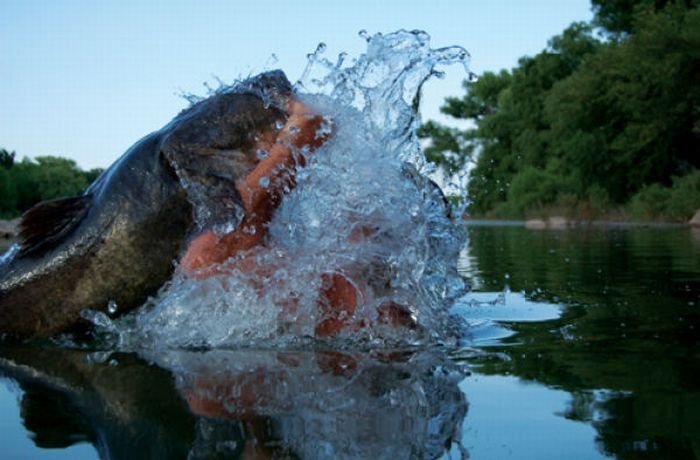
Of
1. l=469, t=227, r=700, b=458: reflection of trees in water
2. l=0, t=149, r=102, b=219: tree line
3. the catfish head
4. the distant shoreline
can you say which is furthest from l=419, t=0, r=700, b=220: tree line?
l=0, t=149, r=102, b=219: tree line

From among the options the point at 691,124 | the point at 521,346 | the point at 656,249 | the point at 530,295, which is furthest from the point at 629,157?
the point at 521,346

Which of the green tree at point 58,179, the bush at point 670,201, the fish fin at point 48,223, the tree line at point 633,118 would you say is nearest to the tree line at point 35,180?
the green tree at point 58,179

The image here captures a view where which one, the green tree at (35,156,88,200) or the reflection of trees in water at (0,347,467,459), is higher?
the green tree at (35,156,88,200)

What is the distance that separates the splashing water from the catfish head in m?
0.21

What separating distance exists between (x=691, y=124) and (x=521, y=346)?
103 ft

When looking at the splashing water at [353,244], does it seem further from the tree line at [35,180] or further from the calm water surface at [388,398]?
the tree line at [35,180]

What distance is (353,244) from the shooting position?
394cm

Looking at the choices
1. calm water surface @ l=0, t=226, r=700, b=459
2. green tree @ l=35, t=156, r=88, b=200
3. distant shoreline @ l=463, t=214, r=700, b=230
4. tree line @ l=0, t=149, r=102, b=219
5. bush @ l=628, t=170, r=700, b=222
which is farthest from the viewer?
green tree @ l=35, t=156, r=88, b=200

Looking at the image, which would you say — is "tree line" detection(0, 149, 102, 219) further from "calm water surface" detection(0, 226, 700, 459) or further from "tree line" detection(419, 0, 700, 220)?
"calm water surface" detection(0, 226, 700, 459)

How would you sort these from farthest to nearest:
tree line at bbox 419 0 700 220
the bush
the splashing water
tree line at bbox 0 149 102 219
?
tree line at bbox 0 149 102 219 < tree line at bbox 419 0 700 220 < the bush < the splashing water

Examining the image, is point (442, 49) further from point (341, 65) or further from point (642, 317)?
point (642, 317)

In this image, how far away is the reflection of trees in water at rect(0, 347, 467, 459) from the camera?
1.86m

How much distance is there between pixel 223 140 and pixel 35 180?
75843mm

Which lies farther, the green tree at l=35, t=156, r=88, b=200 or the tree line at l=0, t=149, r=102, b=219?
the green tree at l=35, t=156, r=88, b=200
